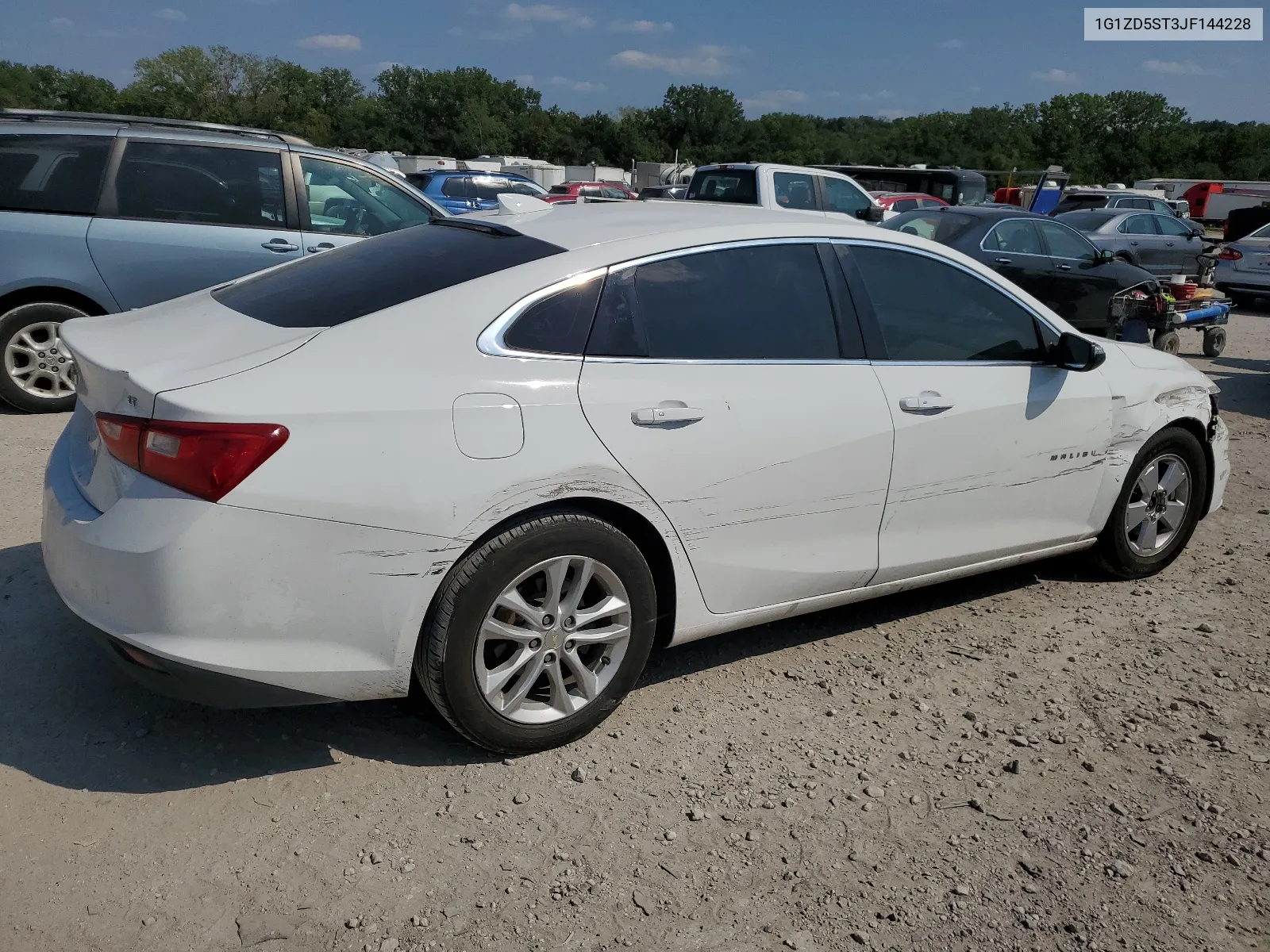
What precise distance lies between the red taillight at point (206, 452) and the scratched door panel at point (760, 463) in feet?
3.06

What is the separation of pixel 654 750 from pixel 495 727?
55 cm

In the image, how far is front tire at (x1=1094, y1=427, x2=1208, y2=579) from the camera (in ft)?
15.5

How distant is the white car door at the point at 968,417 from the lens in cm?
385

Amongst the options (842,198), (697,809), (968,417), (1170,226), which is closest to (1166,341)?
(842,198)

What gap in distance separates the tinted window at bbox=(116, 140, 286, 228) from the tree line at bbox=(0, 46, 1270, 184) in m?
71.9

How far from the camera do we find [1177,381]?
4797mm

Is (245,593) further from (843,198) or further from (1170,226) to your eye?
(1170,226)

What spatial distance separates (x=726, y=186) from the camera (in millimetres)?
13148

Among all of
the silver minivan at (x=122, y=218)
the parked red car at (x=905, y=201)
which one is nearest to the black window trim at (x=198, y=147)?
the silver minivan at (x=122, y=218)

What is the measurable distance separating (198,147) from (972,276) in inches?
209

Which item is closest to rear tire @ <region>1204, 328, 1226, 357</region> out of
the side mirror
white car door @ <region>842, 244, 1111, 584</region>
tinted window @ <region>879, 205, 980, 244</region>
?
tinted window @ <region>879, 205, 980, 244</region>

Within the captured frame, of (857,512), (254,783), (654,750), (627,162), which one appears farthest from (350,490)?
(627,162)

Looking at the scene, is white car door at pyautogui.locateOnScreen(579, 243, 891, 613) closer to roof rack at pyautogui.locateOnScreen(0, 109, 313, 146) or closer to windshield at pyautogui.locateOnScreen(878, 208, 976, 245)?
roof rack at pyautogui.locateOnScreen(0, 109, 313, 146)

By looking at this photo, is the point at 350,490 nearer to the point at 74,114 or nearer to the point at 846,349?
the point at 846,349
